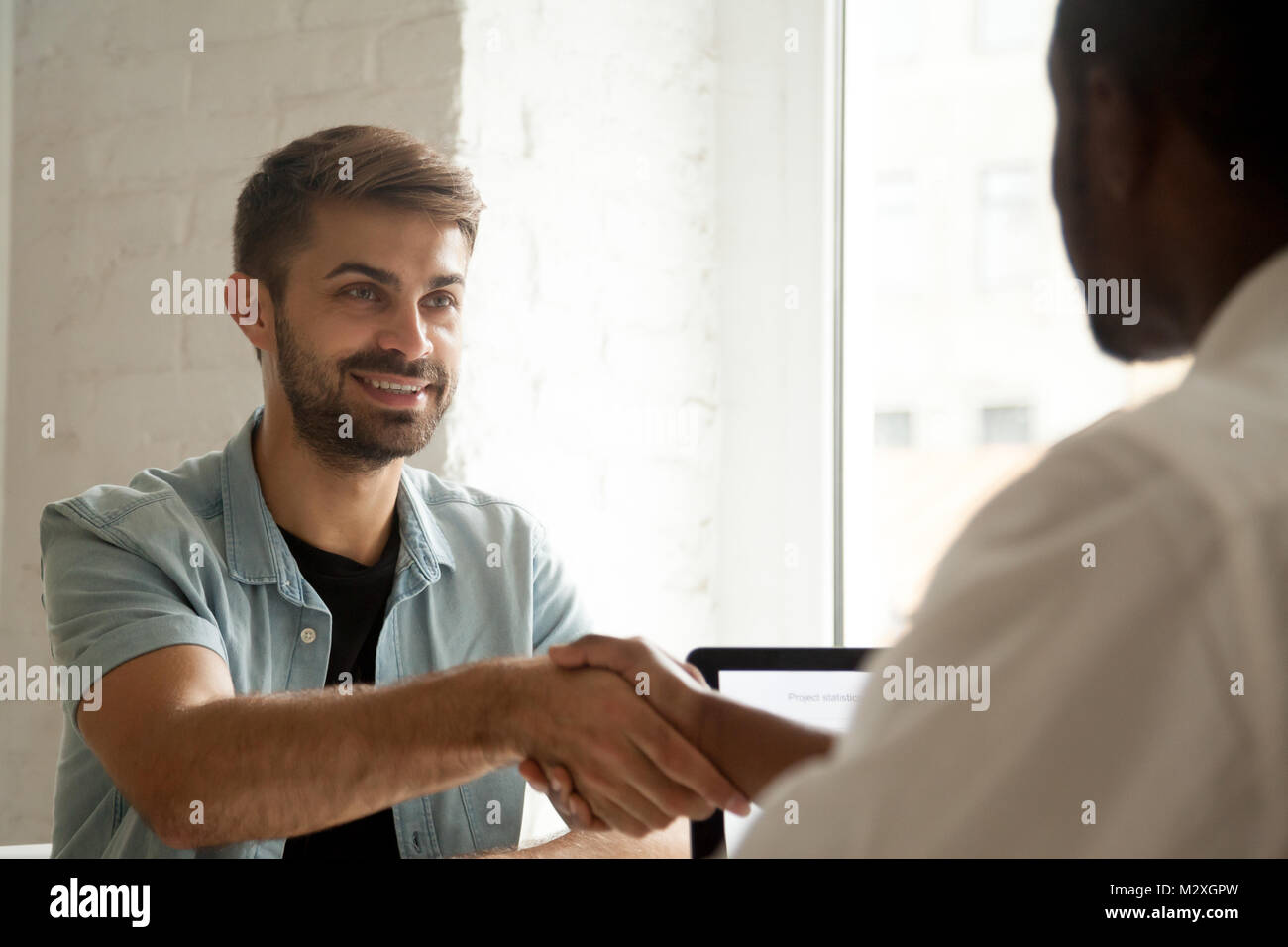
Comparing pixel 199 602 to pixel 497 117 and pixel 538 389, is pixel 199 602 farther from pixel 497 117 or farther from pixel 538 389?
pixel 497 117

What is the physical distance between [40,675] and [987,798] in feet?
4.75

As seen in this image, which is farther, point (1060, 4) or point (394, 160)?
point (394, 160)

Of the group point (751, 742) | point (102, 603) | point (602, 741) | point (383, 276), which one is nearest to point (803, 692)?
point (751, 742)

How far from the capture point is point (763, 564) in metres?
1.55

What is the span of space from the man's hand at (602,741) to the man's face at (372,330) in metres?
Result: 0.43

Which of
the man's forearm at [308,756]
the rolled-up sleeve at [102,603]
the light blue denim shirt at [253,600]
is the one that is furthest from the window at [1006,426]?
the rolled-up sleeve at [102,603]

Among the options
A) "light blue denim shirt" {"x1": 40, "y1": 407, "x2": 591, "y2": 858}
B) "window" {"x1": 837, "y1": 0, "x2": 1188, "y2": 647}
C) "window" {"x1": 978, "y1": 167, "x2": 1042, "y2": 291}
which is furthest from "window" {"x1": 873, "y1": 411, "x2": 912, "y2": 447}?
"light blue denim shirt" {"x1": 40, "y1": 407, "x2": 591, "y2": 858}

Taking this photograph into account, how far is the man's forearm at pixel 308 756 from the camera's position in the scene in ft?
2.78

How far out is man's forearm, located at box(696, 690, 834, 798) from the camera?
2.55 ft

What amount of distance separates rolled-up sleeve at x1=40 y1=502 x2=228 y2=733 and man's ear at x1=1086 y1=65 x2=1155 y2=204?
0.79m

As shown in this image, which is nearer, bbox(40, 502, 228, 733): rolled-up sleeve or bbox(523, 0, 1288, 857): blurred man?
bbox(523, 0, 1288, 857): blurred man

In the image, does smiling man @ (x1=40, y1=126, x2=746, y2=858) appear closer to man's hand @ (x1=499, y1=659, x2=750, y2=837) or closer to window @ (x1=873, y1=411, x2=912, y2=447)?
man's hand @ (x1=499, y1=659, x2=750, y2=837)

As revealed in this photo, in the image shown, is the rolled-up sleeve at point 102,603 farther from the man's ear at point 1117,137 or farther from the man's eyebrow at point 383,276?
the man's ear at point 1117,137

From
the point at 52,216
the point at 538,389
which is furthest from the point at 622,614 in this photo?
the point at 52,216
